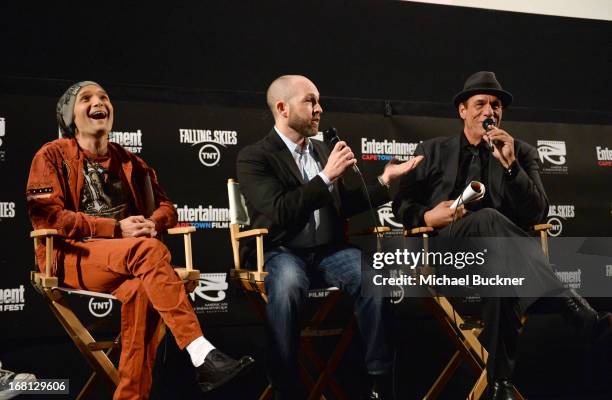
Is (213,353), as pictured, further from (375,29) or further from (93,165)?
(375,29)

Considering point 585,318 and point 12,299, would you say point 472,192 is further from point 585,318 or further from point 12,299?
point 12,299

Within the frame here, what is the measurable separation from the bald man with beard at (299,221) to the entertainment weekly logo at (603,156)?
1.96m

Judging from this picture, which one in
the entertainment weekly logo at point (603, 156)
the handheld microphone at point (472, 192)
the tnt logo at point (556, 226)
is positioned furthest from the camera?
the entertainment weekly logo at point (603, 156)

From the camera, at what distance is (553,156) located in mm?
4719

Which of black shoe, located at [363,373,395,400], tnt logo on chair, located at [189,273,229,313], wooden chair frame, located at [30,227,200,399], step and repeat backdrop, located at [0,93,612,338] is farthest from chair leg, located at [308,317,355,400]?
wooden chair frame, located at [30,227,200,399]

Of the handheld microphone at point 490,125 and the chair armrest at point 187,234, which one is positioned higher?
the handheld microphone at point 490,125

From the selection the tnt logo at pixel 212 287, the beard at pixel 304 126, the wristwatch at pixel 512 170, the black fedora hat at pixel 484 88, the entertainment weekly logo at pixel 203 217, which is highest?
the black fedora hat at pixel 484 88

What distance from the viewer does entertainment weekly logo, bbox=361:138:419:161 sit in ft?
14.2

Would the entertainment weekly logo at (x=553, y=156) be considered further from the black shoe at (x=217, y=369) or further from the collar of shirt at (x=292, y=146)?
the black shoe at (x=217, y=369)

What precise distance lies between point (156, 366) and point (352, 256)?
127 cm

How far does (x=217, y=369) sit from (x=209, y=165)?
1.64m

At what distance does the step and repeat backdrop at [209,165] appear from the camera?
3.57 metres

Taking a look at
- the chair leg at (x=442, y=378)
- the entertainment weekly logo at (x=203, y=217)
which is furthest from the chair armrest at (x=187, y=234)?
the chair leg at (x=442, y=378)

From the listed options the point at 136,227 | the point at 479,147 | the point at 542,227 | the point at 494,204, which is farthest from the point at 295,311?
the point at 479,147
